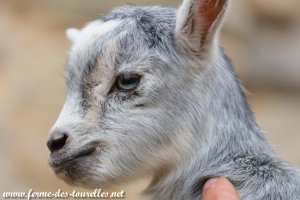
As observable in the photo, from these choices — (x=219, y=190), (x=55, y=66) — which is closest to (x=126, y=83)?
(x=219, y=190)

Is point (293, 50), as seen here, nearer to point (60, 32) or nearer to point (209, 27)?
point (60, 32)

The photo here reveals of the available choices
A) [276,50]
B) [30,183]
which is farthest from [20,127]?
[276,50]

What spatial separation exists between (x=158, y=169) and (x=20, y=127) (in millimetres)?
3519

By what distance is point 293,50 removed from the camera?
619 centimetres

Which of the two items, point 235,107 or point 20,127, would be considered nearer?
point 235,107

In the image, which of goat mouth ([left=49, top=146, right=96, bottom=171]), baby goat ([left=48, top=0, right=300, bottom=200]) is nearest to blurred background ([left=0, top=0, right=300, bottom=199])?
baby goat ([left=48, top=0, right=300, bottom=200])

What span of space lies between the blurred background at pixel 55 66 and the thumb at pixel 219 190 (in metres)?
3.37

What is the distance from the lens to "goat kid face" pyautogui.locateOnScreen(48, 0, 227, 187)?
2664mm

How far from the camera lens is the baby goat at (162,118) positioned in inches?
105

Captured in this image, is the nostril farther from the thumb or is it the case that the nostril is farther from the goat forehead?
the thumb

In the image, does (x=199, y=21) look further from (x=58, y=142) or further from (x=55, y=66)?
(x=55, y=66)

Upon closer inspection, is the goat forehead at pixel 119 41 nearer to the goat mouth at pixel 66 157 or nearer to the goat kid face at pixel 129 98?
the goat kid face at pixel 129 98

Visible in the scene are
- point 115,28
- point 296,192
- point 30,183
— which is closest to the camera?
point 296,192

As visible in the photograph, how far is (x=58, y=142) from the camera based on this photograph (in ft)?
8.62
